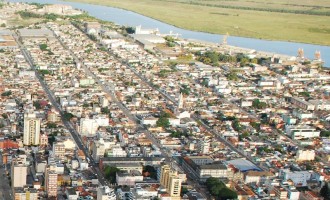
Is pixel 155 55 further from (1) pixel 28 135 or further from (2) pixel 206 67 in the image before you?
(1) pixel 28 135

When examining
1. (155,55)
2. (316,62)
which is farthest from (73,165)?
(316,62)

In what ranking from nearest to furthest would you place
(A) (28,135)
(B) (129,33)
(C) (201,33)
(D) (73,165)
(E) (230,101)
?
(D) (73,165) < (A) (28,135) < (E) (230,101) < (B) (129,33) < (C) (201,33)

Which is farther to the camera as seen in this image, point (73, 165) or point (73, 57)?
point (73, 57)

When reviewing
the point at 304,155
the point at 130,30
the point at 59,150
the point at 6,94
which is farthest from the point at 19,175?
the point at 130,30

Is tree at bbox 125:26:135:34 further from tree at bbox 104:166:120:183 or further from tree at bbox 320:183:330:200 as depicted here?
tree at bbox 320:183:330:200

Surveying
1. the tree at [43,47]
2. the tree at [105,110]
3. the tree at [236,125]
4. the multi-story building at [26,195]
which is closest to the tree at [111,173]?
the multi-story building at [26,195]

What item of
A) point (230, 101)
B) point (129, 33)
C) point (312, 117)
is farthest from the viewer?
point (129, 33)

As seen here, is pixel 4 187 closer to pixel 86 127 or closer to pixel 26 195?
pixel 26 195
